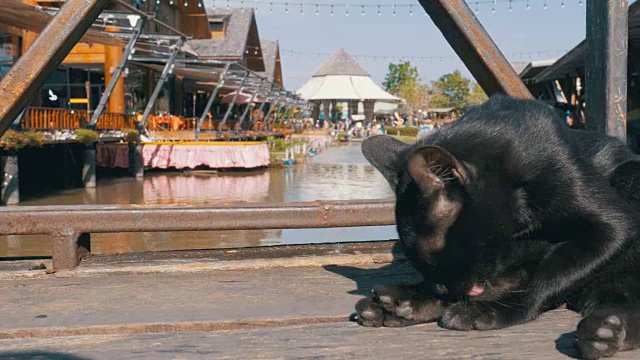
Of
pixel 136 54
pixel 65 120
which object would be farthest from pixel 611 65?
pixel 136 54

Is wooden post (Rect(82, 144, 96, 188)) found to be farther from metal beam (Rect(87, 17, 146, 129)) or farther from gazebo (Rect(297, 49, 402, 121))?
gazebo (Rect(297, 49, 402, 121))

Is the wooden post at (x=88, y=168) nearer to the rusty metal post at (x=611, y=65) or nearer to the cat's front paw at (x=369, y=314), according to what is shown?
the rusty metal post at (x=611, y=65)

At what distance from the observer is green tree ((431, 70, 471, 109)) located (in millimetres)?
78750

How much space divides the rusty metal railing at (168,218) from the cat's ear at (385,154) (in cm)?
87

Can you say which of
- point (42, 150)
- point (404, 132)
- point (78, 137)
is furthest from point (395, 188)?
point (404, 132)

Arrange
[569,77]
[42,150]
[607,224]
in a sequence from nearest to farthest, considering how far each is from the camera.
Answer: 1. [607,224]
2. [42,150]
3. [569,77]

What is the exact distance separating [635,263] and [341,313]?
903 mm

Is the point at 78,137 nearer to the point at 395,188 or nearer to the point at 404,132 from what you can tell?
the point at 395,188

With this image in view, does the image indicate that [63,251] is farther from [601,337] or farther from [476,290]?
[601,337]

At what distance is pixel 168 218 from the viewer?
3234mm

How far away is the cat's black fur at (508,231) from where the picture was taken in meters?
1.98

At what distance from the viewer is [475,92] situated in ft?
262

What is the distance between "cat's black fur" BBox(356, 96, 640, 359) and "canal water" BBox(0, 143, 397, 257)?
16.8 feet

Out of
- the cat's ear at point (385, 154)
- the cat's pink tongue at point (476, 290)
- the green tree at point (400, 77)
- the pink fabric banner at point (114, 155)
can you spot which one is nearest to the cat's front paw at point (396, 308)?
the cat's pink tongue at point (476, 290)
